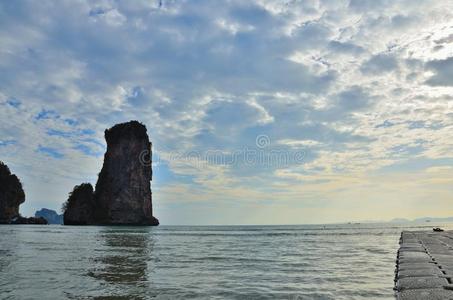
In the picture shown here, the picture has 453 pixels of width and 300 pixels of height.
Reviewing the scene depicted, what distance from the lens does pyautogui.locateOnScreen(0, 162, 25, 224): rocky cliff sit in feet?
464

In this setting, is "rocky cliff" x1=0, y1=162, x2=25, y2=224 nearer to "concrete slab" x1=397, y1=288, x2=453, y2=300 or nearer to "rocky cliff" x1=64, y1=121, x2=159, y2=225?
"rocky cliff" x1=64, y1=121, x2=159, y2=225

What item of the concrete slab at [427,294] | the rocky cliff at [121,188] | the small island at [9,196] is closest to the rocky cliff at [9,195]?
the small island at [9,196]

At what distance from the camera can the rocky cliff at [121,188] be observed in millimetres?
142125

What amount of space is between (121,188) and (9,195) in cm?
4088

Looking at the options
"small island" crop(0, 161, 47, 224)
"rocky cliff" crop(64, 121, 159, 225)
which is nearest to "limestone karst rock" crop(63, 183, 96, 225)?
"rocky cliff" crop(64, 121, 159, 225)

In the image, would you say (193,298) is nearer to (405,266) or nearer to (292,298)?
(292,298)

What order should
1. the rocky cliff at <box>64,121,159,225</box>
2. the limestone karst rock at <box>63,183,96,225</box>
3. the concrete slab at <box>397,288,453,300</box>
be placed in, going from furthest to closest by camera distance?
the limestone karst rock at <box>63,183,96,225</box>
the rocky cliff at <box>64,121,159,225</box>
the concrete slab at <box>397,288,453,300</box>

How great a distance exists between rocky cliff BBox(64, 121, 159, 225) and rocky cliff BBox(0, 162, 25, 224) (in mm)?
17726

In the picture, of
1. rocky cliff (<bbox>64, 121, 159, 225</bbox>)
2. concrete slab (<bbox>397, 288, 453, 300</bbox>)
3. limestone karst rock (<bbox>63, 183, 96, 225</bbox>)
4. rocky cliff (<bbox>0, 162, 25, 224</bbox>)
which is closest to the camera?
concrete slab (<bbox>397, 288, 453, 300</bbox>)

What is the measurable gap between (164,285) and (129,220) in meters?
135

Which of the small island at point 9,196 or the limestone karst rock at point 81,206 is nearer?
the small island at point 9,196

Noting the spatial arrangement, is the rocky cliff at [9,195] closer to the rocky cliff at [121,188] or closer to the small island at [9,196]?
the small island at [9,196]

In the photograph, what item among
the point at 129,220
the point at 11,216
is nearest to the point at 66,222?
the point at 11,216

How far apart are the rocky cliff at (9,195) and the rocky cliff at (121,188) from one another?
17.7 metres
